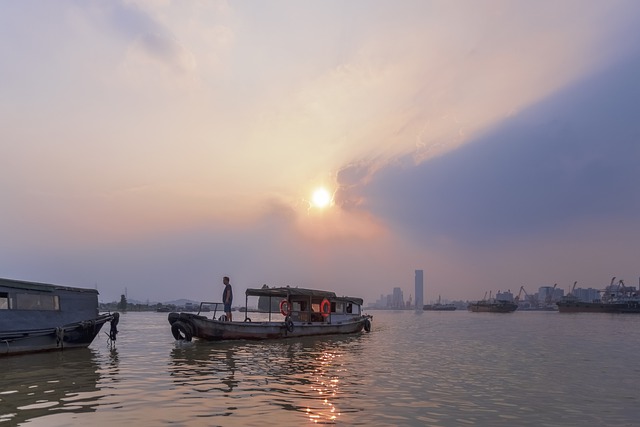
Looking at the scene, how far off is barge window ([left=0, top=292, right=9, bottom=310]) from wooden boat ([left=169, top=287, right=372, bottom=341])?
9.63 m

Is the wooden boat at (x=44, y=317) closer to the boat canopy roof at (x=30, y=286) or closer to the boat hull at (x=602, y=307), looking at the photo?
the boat canopy roof at (x=30, y=286)

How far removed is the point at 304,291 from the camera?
3822cm

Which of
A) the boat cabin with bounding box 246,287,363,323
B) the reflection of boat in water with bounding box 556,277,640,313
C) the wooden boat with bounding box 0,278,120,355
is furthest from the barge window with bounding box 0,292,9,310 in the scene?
the reflection of boat in water with bounding box 556,277,640,313

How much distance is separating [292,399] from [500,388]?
25.6ft

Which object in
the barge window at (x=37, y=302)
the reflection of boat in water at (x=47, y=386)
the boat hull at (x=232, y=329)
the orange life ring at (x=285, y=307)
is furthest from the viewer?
the orange life ring at (x=285, y=307)

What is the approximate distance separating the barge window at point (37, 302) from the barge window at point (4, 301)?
47cm

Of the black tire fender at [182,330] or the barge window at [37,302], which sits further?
the black tire fender at [182,330]

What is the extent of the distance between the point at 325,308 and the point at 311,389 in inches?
1000

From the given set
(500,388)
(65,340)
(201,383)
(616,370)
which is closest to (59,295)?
(65,340)

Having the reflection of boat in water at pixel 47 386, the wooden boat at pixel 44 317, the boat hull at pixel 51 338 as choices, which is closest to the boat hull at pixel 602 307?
the boat hull at pixel 51 338

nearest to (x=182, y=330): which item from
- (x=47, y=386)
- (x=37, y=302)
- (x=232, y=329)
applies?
(x=232, y=329)

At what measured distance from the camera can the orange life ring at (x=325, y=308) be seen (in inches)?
1625

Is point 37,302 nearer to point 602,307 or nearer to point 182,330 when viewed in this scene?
point 182,330

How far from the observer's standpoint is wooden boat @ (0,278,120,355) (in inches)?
909
